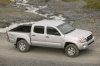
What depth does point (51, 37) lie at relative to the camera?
18.4m

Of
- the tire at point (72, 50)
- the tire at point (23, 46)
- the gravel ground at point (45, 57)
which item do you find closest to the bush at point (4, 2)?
the gravel ground at point (45, 57)

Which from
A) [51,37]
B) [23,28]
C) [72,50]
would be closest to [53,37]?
[51,37]

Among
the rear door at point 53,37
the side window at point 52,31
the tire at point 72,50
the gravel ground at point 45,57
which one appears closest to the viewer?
the gravel ground at point 45,57

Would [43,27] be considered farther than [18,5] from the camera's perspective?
No

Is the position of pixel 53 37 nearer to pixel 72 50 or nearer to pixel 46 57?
pixel 46 57

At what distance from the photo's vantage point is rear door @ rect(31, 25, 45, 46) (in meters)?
18.7

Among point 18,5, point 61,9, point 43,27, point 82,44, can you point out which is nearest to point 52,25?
point 43,27

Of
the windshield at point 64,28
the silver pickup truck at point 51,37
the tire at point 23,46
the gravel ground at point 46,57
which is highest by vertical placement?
the windshield at point 64,28

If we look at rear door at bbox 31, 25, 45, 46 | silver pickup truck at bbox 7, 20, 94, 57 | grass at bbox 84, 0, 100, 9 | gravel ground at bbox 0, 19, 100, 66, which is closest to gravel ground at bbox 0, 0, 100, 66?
gravel ground at bbox 0, 19, 100, 66

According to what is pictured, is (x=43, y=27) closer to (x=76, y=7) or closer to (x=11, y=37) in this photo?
(x=11, y=37)

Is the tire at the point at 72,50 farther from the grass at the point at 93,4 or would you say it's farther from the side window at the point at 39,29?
the grass at the point at 93,4

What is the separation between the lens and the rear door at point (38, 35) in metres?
18.7

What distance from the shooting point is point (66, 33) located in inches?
723

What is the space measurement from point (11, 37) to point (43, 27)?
220cm
